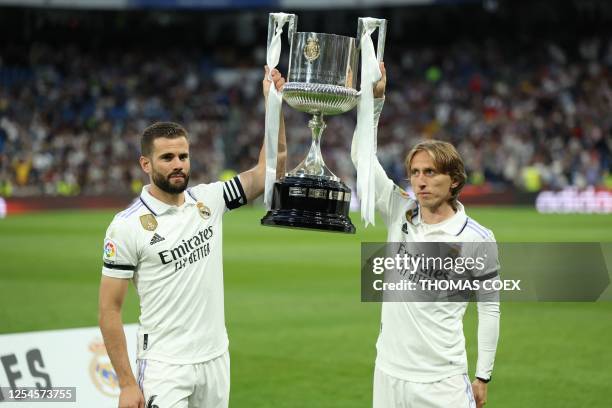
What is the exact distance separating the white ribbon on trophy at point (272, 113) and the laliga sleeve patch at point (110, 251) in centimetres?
80

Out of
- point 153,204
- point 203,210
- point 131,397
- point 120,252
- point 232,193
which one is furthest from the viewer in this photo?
point 232,193

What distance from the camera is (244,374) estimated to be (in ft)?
26.8

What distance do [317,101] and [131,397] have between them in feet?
5.32

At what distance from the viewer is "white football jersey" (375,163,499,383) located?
3.91 metres

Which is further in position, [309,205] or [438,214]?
[309,205]

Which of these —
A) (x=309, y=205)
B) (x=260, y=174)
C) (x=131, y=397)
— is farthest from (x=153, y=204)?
(x=131, y=397)

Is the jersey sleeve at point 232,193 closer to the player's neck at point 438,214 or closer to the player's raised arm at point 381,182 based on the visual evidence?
the player's raised arm at point 381,182

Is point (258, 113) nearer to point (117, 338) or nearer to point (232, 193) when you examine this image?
point (232, 193)

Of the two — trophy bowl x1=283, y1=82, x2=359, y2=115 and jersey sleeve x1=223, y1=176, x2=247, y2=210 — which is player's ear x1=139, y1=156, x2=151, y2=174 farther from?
trophy bowl x1=283, y1=82, x2=359, y2=115

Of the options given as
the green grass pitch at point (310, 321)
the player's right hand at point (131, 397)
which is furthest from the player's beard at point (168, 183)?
the green grass pitch at point (310, 321)

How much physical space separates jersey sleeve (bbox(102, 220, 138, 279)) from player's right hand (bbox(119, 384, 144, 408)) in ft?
1.64

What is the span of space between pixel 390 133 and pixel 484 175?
17.6 feet

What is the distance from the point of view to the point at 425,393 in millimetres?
3883

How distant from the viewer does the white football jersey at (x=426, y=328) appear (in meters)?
3.91
